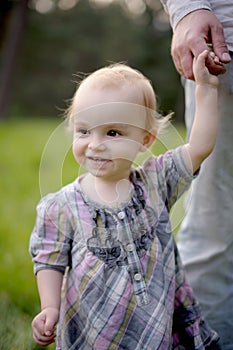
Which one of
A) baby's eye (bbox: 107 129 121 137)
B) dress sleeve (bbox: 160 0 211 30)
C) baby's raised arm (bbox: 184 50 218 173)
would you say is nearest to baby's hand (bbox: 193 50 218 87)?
baby's raised arm (bbox: 184 50 218 173)

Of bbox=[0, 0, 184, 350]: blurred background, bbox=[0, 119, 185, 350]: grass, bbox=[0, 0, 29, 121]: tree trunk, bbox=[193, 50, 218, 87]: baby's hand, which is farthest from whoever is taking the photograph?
bbox=[0, 0, 184, 350]: blurred background

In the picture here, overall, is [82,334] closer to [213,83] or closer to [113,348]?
[113,348]

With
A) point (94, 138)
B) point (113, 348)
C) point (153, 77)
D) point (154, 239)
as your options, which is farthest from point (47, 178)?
point (153, 77)

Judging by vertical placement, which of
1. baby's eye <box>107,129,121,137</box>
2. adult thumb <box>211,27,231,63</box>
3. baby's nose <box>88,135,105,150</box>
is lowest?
baby's nose <box>88,135,105,150</box>

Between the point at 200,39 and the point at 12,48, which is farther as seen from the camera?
the point at 12,48

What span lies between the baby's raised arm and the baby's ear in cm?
9

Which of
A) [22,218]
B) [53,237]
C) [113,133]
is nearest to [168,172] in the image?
[113,133]

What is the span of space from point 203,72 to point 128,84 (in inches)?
7.7

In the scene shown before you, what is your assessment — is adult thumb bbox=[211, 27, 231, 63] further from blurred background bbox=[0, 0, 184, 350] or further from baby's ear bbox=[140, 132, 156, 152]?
blurred background bbox=[0, 0, 184, 350]

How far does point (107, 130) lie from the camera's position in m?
1.53

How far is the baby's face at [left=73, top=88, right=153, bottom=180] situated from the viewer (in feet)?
4.99

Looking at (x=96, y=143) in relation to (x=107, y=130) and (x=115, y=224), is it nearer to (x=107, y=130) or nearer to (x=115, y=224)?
(x=107, y=130)

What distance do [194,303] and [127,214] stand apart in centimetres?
43

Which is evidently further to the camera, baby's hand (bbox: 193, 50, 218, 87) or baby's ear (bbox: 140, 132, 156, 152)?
baby's ear (bbox: 140, 132, 156, 152)
